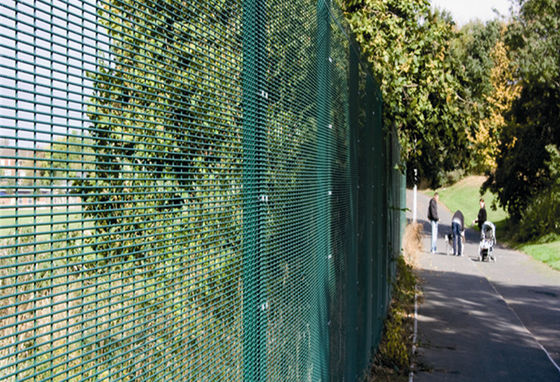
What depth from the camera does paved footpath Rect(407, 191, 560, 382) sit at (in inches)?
292

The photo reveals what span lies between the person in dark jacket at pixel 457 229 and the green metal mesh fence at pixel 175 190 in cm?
1694

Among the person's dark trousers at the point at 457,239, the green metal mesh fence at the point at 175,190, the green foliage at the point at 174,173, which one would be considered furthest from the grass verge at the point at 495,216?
the green foliage at the point at 174,173

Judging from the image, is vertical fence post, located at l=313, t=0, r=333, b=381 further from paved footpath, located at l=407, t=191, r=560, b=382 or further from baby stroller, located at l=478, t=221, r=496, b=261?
baby stroller, located at l=478, t=221, r=496, b=261

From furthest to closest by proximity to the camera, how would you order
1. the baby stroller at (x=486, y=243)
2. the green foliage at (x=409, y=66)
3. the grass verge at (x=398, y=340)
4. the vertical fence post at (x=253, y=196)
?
1. the baby stroller at (x=486, y=243)
2. the green foliage at (x=409, y=66)
3. the grass verge at (x=398, y=340)
4. the vertical fence post at (x=253, y=196)

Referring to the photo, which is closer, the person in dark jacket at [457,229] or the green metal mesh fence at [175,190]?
the green metal mesh fence at [175,190]

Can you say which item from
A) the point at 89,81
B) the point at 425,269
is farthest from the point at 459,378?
the point at 425,269

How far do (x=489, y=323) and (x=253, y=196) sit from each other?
8748 millimetres

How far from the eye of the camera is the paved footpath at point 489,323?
7.42 metres

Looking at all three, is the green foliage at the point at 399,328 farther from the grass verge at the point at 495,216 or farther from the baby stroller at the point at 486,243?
the grass verge at the point at 495,216

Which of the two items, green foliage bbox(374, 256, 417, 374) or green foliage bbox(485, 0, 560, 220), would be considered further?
green foliage bbox(485, 0, 560, 220)

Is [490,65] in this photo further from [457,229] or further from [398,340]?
[398,340]

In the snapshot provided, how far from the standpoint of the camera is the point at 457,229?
20797 millimetres

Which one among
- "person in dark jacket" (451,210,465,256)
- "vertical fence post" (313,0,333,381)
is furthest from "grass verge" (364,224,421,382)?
"person in dark jacket" (451,210,465,256)

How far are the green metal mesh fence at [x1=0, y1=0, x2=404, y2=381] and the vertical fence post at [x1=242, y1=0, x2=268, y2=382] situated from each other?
0.01 m
